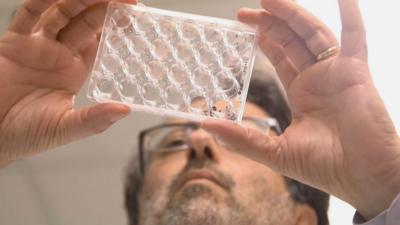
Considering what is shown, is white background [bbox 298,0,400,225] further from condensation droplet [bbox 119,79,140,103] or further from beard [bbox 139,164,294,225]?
condensation droplet [bbox 119,79,140,103]

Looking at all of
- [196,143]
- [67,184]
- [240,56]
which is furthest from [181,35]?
[67,184]

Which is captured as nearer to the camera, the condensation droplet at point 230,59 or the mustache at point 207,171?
the condensation droplet at point 230,59

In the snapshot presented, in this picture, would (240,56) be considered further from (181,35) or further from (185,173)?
(185,173)

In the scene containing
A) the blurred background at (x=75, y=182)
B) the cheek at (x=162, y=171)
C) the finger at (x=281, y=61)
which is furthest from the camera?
the blurred background at (x=75, y=182)

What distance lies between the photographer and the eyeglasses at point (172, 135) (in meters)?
1.16

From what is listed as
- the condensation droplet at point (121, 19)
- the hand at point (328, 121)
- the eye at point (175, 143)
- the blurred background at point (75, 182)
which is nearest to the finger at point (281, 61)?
the hand at point (328, 121)

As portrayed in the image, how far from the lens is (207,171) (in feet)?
3.38

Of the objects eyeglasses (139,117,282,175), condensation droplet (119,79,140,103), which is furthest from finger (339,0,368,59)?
eyeglasses (139,117,282,175)

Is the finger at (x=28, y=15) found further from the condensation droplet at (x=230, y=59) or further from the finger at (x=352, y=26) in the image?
the finger at (x=352, y=26)

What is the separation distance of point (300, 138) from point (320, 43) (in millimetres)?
153

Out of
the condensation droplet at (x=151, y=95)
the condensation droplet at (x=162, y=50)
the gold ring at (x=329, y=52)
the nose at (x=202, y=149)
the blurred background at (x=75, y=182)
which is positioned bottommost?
the blurred background at (x=75, y=182)

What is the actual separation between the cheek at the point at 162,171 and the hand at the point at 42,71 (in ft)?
1.23

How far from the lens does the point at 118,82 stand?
73 centimetres

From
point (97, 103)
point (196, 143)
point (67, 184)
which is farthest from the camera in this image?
point (67, 184)
